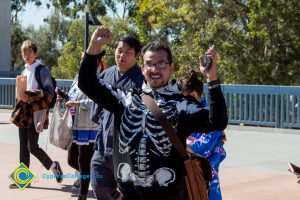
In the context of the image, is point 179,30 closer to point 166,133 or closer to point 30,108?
point 30,108

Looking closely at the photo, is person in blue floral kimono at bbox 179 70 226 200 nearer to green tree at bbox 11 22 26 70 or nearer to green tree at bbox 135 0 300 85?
green tree at bbox 135 0 300 85

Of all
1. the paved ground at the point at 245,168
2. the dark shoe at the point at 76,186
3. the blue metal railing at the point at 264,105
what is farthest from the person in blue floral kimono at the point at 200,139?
the blue metal railing at the point at 264,105

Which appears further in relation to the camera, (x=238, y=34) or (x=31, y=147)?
(x=238, y=34)

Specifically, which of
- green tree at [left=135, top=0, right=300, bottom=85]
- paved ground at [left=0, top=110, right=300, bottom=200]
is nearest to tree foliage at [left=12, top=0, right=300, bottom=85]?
green tree at [left=135, top=0, right=300, bottom=85]

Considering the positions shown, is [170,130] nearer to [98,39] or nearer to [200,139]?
[98,39]

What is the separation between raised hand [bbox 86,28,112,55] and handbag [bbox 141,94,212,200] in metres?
0.40

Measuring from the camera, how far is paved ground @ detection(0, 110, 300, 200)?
741cm

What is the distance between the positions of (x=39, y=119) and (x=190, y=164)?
14.1ft

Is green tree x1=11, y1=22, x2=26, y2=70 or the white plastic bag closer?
the white plastic bag

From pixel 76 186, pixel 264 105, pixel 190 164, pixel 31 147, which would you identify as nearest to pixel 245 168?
pixel 76 186

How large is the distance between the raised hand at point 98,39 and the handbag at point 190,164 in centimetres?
40

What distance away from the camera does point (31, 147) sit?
7.73 m

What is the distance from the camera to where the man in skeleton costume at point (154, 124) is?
11.8ft

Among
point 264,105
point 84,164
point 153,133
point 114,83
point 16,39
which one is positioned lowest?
point 84,164
